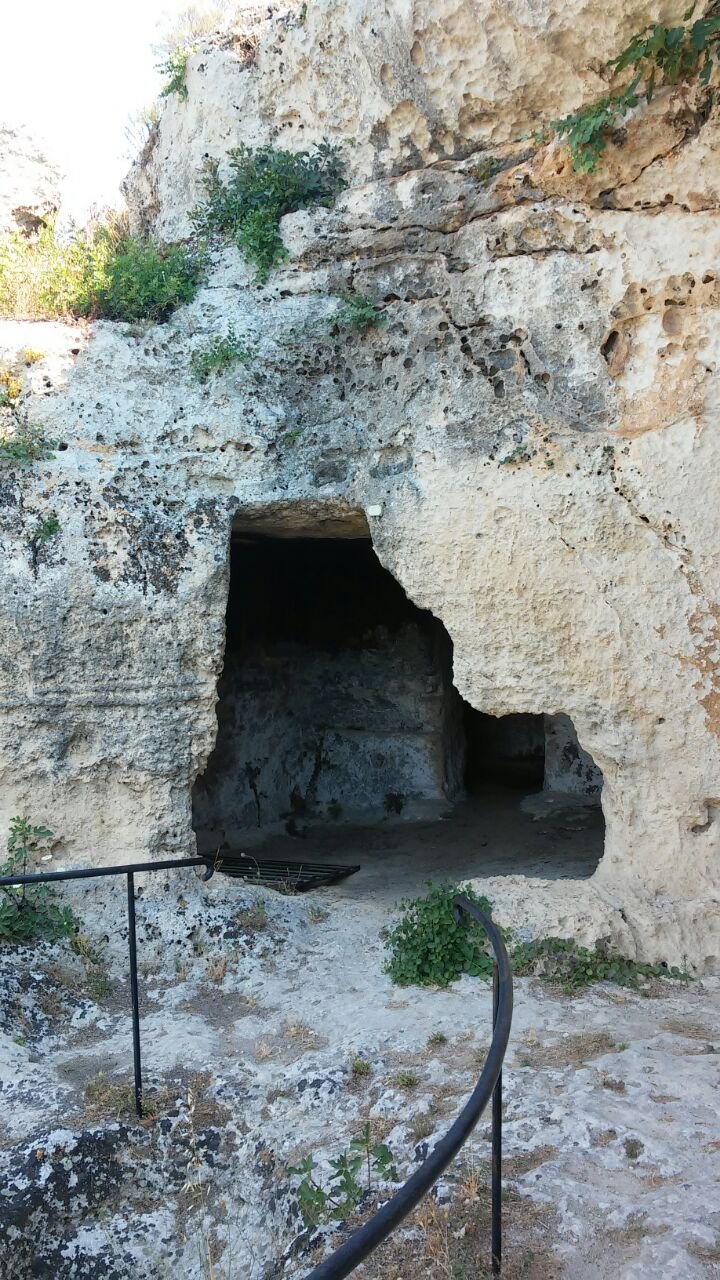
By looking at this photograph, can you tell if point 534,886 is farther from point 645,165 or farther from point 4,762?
point 645,165

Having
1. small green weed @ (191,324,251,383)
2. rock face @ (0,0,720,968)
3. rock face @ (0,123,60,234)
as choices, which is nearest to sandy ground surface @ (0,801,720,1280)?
rock face @ (0,0,720,968)

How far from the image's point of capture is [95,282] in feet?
20.3

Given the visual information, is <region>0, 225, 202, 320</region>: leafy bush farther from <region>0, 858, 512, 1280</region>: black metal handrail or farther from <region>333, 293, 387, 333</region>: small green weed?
<region>0, 858, 512, 1280</region>: black metal handrail

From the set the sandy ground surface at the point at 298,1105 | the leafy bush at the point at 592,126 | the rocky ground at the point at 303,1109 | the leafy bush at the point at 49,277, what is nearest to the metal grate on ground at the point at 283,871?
the sandy ground surface at the point at 298,1105

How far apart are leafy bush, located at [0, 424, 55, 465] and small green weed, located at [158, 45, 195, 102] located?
119 inches

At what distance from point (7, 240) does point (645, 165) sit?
435cm

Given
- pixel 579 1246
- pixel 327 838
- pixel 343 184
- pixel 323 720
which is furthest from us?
pixel 323 720

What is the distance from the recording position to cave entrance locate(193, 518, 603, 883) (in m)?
8.73

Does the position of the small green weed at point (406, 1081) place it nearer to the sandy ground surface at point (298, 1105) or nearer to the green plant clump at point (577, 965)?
the sandy ground surface at point (298, 1105)

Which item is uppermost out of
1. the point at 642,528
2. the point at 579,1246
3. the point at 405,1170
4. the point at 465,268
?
the point at 465,268

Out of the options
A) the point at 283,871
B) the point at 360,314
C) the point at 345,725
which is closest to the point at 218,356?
the point at 360,314

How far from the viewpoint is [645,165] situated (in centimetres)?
516

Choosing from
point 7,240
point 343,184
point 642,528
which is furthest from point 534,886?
point 7,240

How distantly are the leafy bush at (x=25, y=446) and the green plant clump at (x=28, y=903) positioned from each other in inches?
86.0
